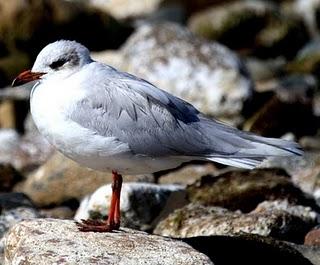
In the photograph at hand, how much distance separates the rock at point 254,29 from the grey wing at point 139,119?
11.2m

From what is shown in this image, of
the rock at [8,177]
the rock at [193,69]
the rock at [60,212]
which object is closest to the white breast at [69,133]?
the rock at [60,212]

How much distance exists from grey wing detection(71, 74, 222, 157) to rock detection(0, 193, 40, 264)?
2.35 metres

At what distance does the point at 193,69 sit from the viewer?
13.6 m

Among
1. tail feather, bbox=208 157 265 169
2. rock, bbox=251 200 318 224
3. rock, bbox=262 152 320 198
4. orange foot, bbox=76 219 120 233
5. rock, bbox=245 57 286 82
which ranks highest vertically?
tail feather, bbox=208 157 265 169

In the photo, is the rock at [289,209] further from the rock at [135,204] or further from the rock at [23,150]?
the rock at [23,150]

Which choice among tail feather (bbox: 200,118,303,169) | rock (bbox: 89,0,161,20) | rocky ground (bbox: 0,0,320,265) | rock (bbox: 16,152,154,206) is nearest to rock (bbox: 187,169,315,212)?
rocky ground (bbox: 0,0,320,265)

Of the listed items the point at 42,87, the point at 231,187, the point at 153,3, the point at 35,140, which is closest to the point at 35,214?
the point at 231,187

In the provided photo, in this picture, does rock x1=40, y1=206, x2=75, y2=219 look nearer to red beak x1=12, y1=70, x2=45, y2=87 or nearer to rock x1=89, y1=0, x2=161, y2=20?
red beak x1=12, y1=70, x2=45, y2=87

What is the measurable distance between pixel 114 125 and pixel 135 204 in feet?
7.12

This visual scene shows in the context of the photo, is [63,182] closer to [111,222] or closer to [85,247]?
[111,222]

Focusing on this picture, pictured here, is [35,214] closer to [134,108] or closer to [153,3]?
[134,108]

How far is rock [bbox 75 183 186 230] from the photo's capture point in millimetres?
9312

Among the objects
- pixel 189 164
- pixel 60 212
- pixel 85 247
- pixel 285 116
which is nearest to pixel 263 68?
pixel 285 116

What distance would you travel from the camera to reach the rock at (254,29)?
Answer: 1877 centimetres
